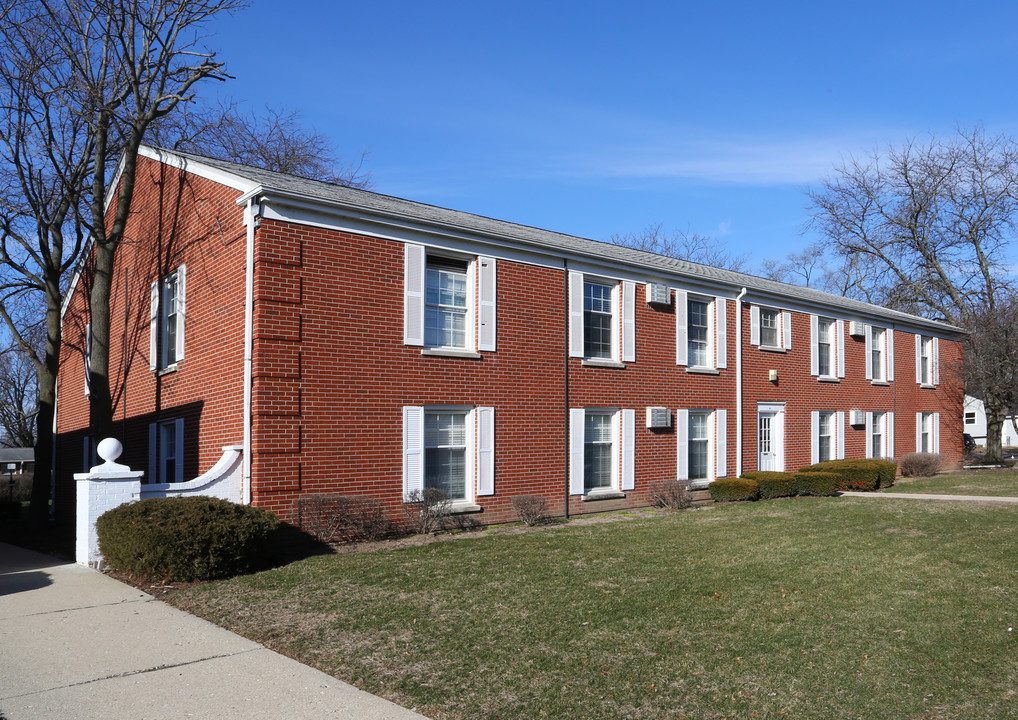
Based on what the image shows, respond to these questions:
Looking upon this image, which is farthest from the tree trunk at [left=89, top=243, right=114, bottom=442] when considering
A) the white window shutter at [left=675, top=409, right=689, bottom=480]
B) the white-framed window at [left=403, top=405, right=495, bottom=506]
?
the white window shutter at [left=675, top=409, right=689, bottom=480]

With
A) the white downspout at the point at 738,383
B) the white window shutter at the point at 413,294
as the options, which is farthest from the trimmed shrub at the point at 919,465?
the white window shutter at the point at 413,294

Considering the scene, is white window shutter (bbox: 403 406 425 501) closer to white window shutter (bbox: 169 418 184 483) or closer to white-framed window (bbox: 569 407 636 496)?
white-framed window (bbox: 569 407 636 496)

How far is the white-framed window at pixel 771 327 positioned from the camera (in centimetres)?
2077

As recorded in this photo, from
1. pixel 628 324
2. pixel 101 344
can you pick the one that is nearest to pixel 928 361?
pixel 628 324

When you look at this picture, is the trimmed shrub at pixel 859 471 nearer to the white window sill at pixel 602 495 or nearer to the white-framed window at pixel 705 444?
the white-framed window at pixel 705 444

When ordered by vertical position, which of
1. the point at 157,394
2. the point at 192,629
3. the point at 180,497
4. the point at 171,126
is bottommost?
the point at 192,629

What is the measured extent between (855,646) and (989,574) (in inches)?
134

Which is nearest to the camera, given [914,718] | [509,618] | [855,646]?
[914,718]

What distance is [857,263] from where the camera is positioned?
4475 cm

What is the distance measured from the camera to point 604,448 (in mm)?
17125

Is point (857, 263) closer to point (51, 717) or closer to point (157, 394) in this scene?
point (157, 394)

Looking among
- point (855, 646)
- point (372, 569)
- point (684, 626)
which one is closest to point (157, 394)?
point (372, 569)

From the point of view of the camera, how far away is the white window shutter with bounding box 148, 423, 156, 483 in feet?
52.2

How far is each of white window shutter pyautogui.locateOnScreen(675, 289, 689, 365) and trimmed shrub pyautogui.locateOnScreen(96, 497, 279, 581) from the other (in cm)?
1077
